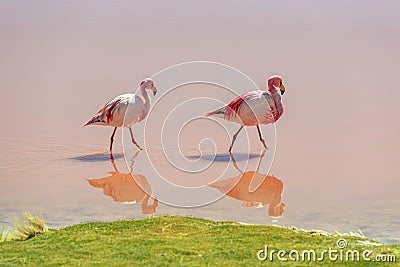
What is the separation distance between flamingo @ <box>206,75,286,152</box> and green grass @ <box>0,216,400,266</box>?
2.09 meters

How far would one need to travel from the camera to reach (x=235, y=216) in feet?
16.1

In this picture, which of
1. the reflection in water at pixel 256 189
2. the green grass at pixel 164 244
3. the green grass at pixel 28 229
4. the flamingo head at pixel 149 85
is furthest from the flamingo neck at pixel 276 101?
the green grass at pixel 28 229

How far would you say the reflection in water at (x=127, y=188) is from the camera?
17.3 feet

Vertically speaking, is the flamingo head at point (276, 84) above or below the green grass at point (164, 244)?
above

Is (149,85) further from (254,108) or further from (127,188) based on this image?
(127,188)

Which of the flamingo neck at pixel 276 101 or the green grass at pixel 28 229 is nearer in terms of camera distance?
the green grass at pixel 28 229

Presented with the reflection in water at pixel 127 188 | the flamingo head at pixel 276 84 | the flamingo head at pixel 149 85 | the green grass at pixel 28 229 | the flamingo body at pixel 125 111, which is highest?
the flamingo head at pixel 276 84

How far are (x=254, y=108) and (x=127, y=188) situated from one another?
146 cm

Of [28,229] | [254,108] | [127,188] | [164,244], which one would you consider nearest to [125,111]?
[127,188]

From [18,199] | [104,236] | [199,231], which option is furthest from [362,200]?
[18,199]

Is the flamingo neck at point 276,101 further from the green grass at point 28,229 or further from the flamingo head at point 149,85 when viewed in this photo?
the green grass at point 28,229

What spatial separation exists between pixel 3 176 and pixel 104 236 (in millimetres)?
2405

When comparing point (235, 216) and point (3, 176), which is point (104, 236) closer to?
point (235, 216)

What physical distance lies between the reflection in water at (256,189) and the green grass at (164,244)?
93cm
